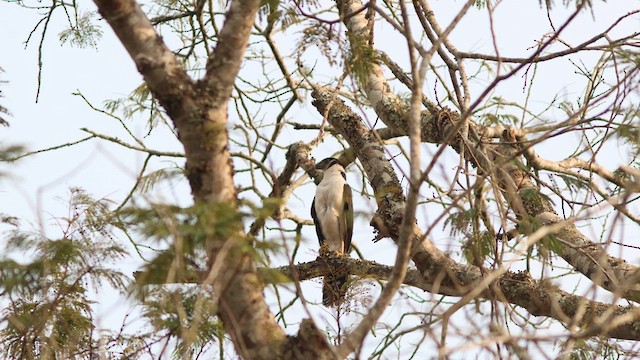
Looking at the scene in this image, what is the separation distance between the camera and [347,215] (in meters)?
7.04

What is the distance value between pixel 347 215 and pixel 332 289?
9.00ft

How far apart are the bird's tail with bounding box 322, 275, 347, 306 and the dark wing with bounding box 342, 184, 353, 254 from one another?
6.46ft

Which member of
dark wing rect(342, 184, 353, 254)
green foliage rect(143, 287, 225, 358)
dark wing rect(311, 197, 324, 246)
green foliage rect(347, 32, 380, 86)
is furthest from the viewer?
dark wing rect(311, 197, 324, 246)

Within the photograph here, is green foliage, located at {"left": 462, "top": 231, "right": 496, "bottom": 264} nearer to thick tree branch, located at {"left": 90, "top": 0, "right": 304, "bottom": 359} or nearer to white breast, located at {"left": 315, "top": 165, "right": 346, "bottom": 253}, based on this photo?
thick tree branch, located at {"left": 90, "top": 0, "right": 304, "bottom": 359}

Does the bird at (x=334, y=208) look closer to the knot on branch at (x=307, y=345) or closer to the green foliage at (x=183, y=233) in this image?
the knot on branch at (x=307, y=345)

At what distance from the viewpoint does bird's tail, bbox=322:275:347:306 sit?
13.9ft

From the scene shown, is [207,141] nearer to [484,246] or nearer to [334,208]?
[484,246]

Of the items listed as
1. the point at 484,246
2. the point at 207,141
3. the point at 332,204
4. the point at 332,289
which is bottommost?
the point at 207,141

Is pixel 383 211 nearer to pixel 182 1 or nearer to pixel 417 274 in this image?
pixel 417 274

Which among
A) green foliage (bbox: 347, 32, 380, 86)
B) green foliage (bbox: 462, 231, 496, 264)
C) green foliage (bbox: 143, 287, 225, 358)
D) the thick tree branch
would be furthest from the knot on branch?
green foliage (bbox: 347, 32, 380, 86)

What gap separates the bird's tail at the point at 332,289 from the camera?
425 centimetres

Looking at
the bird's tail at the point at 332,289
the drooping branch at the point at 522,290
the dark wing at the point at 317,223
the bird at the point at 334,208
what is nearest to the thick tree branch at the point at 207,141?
the drooping branch at the point at 522,290

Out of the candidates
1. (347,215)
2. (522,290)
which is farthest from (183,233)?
(347,215)

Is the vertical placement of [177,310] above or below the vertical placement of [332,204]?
below
